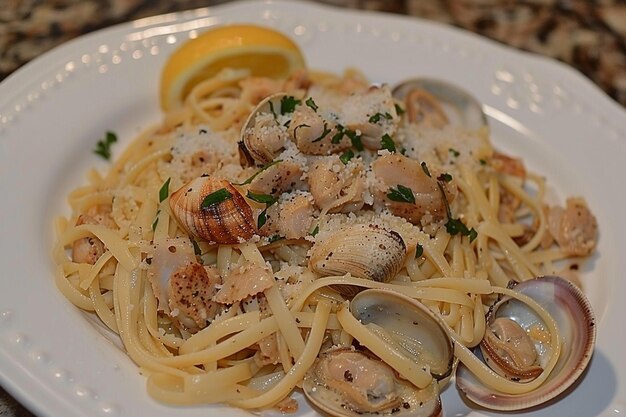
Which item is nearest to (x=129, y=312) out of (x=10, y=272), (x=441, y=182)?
(x=10, y=272)

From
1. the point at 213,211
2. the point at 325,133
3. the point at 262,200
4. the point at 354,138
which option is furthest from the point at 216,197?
the point at 354,138

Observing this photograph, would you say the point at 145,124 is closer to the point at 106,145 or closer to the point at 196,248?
the point at 106,145

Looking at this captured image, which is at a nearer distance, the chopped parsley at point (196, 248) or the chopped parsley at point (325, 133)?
the chopped parsley at point (196, 248)

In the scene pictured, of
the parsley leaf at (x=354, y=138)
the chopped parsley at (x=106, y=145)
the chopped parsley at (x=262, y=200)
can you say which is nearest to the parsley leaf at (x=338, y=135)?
the parsley leaf at (x=354, y=138)

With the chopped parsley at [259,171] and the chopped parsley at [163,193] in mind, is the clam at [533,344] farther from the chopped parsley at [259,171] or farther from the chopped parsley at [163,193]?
the chopped parsley at [163,193]

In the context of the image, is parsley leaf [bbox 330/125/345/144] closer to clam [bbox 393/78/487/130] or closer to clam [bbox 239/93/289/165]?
clam [bbox 239/93/289/165]

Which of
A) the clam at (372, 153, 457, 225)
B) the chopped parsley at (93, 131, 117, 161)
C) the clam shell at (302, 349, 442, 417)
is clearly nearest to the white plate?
the chopped parsley at (93, 131, 117, 161)

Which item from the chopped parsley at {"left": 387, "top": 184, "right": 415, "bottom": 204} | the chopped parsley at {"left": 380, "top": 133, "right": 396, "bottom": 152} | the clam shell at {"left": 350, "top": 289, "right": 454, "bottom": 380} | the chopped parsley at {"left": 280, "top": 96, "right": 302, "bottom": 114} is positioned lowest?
the clam shell at {"left": 350, "top": 289, "right": 454, "bottom": 380}
